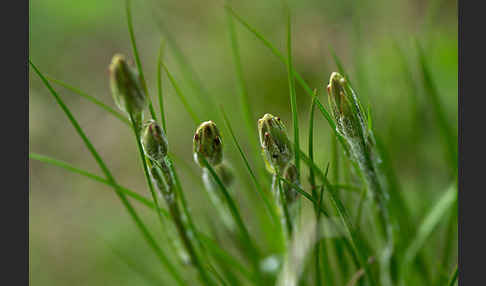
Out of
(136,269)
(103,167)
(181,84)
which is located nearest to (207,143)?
(103,167)

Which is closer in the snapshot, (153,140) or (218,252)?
(153,140)

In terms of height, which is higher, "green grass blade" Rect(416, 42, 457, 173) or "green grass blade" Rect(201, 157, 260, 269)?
"green grass blade" Rect(416, 42, 457, 173)

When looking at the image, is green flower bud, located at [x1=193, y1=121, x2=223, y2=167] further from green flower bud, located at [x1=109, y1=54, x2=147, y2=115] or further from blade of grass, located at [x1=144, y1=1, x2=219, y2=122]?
blade of grass, located at [x1=144, y1=1, x2=219, y2=122]

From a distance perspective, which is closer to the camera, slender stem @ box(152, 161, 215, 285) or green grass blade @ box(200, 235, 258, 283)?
slender stem @ box(152, 161, 215, 285)

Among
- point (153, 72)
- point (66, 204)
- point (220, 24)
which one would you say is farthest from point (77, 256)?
point (220, 24)

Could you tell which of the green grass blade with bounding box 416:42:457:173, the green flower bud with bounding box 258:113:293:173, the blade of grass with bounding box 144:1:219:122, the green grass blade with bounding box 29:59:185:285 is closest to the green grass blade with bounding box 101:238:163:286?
the green grass blade with bounding box 29:59:185:285

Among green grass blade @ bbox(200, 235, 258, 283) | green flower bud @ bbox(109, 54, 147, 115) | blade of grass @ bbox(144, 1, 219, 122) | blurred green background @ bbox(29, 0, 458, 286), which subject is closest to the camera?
green flower bud @ bbox(109, 54, 147, 115)

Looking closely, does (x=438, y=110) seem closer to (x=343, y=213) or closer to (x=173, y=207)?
(x=343, y=213)
